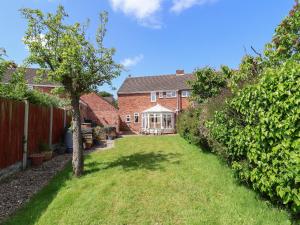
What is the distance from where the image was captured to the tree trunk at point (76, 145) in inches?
326

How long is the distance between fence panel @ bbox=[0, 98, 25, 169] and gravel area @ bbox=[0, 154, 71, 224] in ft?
1.90

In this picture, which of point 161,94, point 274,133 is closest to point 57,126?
point 274,133

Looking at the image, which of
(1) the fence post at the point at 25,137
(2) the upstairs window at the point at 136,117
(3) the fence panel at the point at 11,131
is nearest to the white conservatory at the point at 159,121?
(2) the upstairs window at the point at 136,117

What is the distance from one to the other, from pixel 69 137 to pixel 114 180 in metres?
7.88

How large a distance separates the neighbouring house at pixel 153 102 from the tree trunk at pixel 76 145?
79.4 ft

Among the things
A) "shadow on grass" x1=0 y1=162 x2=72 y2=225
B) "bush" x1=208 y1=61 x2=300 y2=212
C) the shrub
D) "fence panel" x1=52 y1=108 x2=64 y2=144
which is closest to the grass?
"shadow on grass" x1=0 y1=162 x2=72 y2=225

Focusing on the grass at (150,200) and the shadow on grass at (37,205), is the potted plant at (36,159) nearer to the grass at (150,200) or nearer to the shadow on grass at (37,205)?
the grass at (150,200)

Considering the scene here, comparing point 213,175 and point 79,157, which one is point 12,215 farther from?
point 213,175

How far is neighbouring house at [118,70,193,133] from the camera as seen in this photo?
109 ft

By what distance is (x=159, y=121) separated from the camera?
32.9m

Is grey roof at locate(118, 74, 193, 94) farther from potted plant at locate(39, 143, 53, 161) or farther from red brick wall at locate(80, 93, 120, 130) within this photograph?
potted plant at locate(39, 143, 53, 161)

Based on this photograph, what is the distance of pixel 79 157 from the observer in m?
8.36

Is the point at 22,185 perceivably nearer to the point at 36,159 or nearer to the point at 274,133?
the point at 36,159

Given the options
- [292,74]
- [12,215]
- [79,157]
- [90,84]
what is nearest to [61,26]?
[90,84]
